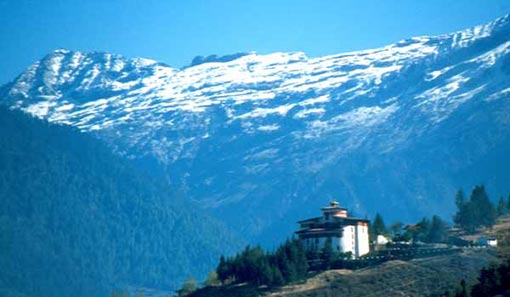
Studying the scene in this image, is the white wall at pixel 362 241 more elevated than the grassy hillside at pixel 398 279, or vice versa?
the white wall at pixel 362 241

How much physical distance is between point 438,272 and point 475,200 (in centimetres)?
4432

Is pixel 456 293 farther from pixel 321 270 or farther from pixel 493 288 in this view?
pixel 321 270

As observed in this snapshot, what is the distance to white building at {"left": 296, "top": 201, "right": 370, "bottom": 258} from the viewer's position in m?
174

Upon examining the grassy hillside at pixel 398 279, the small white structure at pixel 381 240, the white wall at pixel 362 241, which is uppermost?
the small white structure at pixel 381 240

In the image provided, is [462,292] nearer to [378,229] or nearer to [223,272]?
[223,272]

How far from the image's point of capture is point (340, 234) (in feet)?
570

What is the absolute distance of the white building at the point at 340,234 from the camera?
173750 millimetres

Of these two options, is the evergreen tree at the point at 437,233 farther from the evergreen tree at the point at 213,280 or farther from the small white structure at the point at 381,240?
the evergreen tree at the point at 213,280

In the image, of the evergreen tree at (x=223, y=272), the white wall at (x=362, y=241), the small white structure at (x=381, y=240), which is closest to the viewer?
the evergreen tree at (x=223, y=272)

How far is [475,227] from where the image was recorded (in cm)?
19412

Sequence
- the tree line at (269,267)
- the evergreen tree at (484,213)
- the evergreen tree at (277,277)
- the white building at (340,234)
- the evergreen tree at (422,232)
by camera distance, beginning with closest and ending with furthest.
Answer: the evergreen tree at (277,277), the tree line at (269,267), the white building at (340,234), the evergreen tree at (422,232), the evergreen tree at (484,213)

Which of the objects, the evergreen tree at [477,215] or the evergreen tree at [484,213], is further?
the evergreen tree at [484,213]

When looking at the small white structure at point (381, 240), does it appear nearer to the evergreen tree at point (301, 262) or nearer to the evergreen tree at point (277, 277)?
the evergreen tree at point (301, 262)

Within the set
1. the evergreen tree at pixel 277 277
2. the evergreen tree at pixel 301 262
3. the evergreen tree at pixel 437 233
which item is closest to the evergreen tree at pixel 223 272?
the evergreen tree at pixel 277 277
